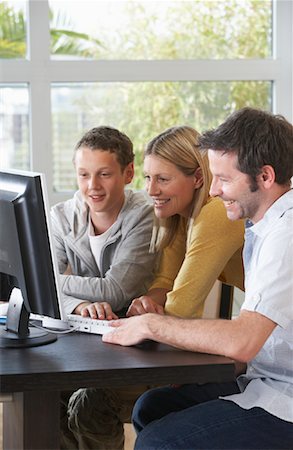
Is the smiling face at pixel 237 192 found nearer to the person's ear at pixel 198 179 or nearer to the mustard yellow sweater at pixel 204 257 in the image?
the mustard yellow sweater at pixel 204 257

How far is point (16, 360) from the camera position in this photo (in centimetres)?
183

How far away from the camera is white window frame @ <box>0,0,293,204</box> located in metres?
4.13

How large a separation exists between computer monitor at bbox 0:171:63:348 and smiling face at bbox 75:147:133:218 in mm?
518

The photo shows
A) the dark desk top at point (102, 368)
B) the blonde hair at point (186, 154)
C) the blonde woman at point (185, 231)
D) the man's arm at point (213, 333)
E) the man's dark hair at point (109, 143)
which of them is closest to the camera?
the dark desk top at point (102, 368)

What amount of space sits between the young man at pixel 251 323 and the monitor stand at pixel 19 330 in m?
0.17

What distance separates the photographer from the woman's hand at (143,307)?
229cm

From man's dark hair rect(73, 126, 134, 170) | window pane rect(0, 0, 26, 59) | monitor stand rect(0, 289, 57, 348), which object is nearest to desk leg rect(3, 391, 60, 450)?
monitor stand rect(0, 289, 57, 348)

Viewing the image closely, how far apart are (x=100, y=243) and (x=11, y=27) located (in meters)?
1.99

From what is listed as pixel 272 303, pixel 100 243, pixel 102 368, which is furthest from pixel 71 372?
pixel 100 243

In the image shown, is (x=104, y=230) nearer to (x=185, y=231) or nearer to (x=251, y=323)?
(x=185, y=231)

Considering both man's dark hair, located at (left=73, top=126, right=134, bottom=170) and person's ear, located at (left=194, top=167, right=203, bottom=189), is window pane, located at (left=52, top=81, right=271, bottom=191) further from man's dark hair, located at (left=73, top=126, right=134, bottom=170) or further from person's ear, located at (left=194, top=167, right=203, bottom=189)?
person's ear, located at (left=194, top=167, right=203, bottom=189)

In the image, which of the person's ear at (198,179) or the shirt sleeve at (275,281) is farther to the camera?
the person's ear at (198,179)

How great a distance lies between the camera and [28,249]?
6.39ft

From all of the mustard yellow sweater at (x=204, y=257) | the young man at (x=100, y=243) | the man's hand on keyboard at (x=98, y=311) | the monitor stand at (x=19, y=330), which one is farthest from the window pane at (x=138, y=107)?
the monitor stand at (x=19, y=330)
